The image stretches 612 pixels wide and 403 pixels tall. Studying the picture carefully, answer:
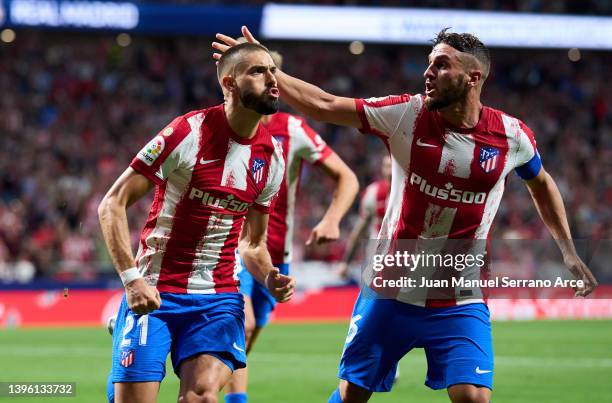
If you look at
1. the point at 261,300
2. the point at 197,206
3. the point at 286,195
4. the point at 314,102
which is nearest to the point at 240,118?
the point at 314,102

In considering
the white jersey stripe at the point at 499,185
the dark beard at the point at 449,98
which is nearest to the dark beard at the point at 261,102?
the dark beard at the point at 449,98

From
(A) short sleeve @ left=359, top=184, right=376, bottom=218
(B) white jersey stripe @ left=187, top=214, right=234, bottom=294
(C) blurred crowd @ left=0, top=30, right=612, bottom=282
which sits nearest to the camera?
(B) white jersey stripe @ left=187, top=214, right=234, bottom=294

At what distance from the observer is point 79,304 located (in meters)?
18.6

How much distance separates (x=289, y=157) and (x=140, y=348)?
10.5ft

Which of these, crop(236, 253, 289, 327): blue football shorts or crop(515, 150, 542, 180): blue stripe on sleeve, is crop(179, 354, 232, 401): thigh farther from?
crop(236, 253, 289, 327): blue football shorts

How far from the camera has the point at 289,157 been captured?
27.9 ft

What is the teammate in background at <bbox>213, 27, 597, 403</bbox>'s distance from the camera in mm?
5949

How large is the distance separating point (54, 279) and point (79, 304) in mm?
618

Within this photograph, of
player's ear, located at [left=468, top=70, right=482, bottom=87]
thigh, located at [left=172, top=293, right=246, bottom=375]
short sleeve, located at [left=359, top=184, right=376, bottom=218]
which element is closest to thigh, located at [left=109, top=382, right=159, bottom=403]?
thigh, located at [left=172, top=293, right=246, bottom=375]

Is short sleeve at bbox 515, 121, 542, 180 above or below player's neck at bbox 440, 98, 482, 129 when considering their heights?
below

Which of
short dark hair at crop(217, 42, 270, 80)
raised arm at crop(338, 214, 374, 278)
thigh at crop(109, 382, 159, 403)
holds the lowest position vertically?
thigh at crop(109, 382, 159, 403)

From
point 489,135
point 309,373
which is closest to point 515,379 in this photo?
point 309,373

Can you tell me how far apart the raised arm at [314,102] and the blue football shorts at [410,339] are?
3.67 feet

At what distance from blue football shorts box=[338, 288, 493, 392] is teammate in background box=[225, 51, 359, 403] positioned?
5.47 ft
